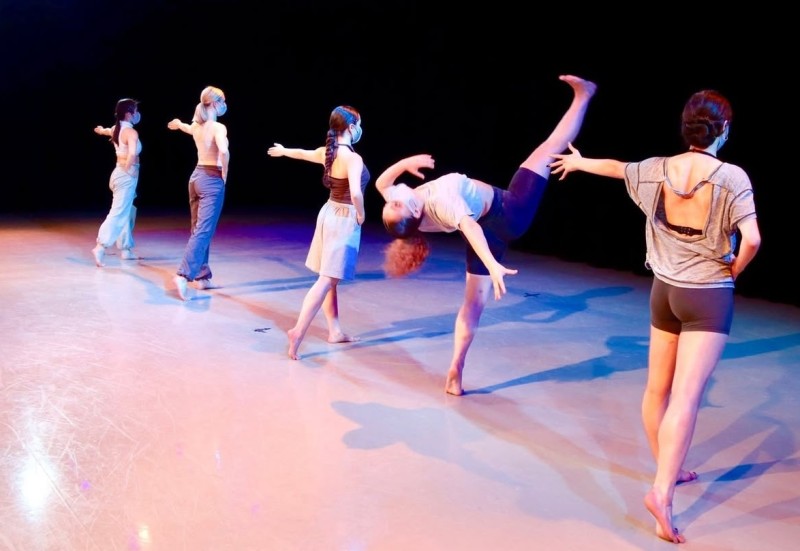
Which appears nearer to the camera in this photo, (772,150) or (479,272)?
(479,272)

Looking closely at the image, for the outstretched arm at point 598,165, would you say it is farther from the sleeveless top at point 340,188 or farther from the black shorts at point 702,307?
the sleeveless top at point 340,188

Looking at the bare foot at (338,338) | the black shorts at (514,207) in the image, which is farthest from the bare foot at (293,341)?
the black shorts at (514,207)

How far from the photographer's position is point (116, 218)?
24.5 feet

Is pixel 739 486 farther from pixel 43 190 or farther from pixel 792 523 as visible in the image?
pixel 43 190

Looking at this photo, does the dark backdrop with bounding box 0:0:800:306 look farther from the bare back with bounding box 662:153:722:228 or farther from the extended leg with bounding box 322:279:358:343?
the bare back with bounding box 662:153:722:228

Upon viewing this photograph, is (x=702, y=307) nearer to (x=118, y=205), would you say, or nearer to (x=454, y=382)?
(x=454, y=382)

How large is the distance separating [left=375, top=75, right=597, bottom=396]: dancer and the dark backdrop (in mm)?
3816

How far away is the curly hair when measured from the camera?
3188 millimetres

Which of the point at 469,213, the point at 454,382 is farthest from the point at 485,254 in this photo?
the point at 454,382

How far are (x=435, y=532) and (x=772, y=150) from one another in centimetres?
575

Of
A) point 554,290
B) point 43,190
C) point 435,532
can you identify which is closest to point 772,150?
point 554,290

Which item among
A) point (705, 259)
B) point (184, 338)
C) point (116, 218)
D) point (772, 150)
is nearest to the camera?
point (705, 259)

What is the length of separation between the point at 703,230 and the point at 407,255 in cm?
118

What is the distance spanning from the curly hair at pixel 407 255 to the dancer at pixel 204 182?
3140mm
